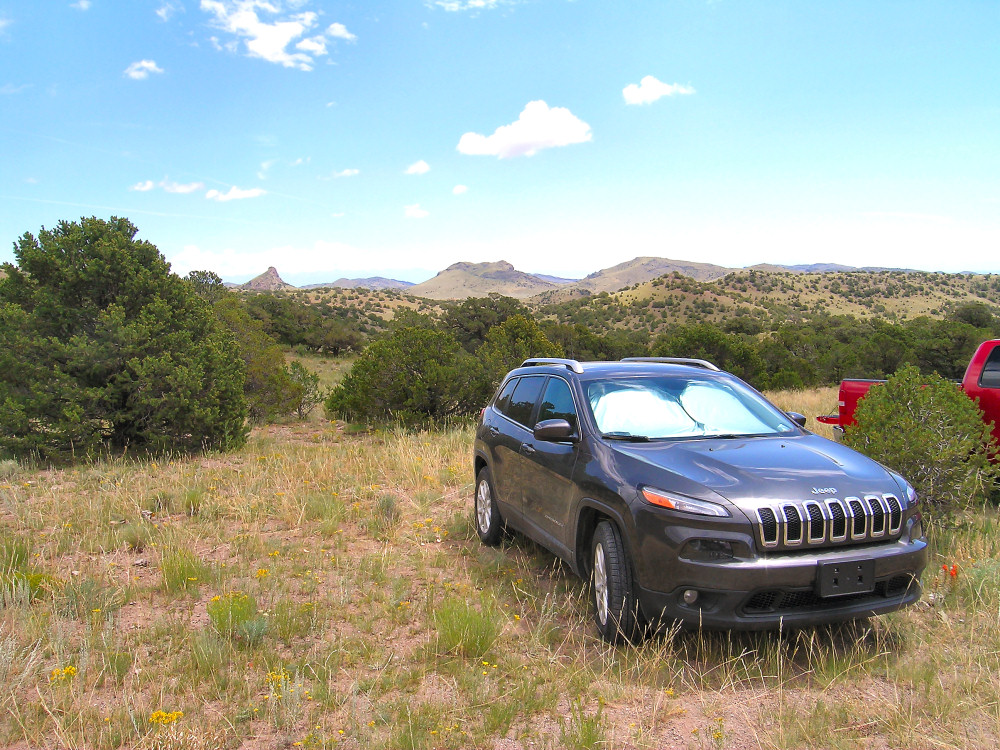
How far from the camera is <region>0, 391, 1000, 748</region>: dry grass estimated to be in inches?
132

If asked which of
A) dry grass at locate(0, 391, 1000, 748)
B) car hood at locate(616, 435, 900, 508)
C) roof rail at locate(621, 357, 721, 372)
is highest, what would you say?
roof rail at locate(621, 357, 721, 372)

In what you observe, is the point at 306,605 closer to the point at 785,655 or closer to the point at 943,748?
the point at 785,655

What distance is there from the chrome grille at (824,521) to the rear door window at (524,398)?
8.12 ft

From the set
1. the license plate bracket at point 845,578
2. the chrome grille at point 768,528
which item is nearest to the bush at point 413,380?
the chrome grille at point 768,528

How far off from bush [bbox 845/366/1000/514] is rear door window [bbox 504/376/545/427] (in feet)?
9.91

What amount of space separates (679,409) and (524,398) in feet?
4.91

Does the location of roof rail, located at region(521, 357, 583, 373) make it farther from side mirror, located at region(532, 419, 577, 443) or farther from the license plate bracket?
the license plate bracket

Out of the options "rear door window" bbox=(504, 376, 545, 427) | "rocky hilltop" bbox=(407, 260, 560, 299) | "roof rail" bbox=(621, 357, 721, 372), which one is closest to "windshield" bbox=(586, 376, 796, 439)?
"roof rail" bbox=(621, 357, 721, 372)

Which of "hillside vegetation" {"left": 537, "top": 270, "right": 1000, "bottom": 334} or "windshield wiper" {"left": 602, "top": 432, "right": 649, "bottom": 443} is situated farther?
"hillside vegetation" {"left": 537, "top": 270, "right": 1000, "bottom": 334}

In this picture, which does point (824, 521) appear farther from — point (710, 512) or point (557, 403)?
point (557, 403)

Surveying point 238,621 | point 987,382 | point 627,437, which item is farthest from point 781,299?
point 238,621

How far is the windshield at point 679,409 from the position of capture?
4871mm

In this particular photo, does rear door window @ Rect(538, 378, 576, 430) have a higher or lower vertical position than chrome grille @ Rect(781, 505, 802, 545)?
higher

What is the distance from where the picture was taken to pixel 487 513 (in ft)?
21.3
